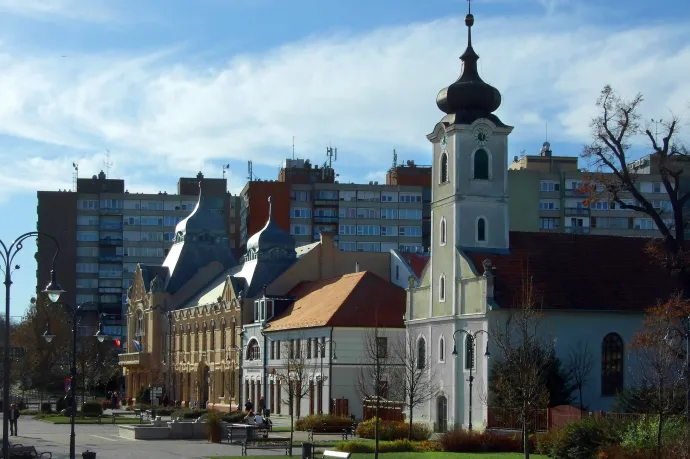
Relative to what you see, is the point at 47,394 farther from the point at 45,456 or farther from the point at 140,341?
the point at 45,456

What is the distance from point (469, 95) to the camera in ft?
213

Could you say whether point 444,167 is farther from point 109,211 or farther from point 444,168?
point 109,211

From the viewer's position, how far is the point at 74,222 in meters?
146

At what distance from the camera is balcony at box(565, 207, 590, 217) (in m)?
131

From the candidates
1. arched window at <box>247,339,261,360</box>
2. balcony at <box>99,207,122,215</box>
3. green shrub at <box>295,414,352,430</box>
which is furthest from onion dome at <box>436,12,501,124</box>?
balcony at <box>99,207,122,215</box>

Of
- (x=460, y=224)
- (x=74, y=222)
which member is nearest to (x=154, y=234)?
(x=74, y=222)

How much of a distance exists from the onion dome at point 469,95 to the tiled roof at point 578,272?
6.77 meters

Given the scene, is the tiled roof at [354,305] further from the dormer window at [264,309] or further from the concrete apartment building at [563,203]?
the concrete apartment building at [563,203]

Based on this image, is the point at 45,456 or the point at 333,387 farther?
the point at 333,387

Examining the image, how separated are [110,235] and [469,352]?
91334 millimetres

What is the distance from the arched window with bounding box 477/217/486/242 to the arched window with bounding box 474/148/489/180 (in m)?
2.25

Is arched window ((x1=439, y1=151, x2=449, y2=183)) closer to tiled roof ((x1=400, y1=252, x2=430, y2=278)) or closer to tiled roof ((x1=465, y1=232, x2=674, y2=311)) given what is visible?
tiled roof ((x1=465, y1=232, x2=674, y2=311))

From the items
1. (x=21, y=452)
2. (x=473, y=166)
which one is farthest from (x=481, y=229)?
(x=21, y=452)

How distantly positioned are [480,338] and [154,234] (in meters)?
91.9
